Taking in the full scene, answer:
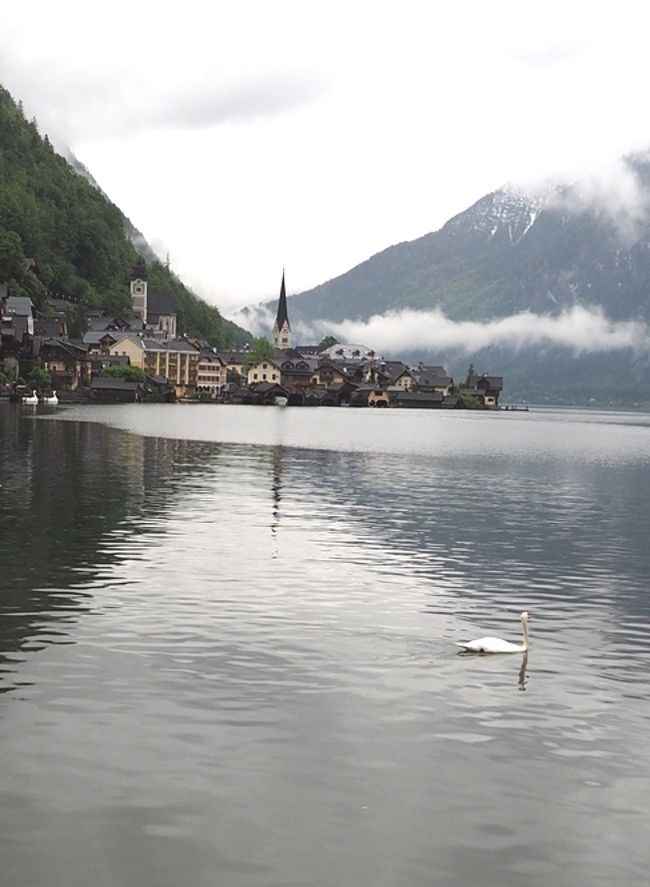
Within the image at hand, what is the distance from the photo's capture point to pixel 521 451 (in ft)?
331

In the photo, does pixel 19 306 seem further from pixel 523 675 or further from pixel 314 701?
pixel 314 701

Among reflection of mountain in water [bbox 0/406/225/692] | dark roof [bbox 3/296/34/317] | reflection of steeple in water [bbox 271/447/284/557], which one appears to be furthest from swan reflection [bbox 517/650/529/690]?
dark roof [bbox 3/296/34/317]

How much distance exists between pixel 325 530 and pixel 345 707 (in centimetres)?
2206

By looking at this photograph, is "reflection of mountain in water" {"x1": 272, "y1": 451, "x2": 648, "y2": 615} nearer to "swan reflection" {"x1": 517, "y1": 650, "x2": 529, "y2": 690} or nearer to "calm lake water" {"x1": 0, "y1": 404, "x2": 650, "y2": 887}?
"calm lake water" {"x1": 0, "y1": 404, "x2": 650, "y2": 887}

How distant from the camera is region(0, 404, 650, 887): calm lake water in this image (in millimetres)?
13055

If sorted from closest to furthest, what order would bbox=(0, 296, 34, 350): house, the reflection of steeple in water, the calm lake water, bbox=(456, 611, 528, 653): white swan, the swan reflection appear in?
the calm lake water
the swan reflection
bbox=(456, 611, 528, 653): white swan
the reflection of steeple in water
bbox=(0, 296, 34, 350): house

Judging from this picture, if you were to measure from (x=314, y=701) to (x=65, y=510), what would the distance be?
25.0 metres

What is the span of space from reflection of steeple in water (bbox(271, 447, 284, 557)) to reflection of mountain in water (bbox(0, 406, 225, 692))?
4.73 meters

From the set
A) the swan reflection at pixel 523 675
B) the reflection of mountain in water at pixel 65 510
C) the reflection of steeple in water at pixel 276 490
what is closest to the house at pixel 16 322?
the reflection of mountain in water at pixel 65 510

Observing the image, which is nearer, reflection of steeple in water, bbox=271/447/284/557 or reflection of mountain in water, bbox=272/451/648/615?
reflection of mountain in water, bbox=272/451/648/615

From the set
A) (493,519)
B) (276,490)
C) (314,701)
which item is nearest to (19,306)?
(276,490)

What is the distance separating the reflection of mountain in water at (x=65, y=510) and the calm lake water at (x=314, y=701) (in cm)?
16

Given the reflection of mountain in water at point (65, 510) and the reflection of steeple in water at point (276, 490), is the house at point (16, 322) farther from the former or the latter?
the reflection of steeple in water at point (276, 490)

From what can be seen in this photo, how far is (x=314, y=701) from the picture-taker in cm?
1886
